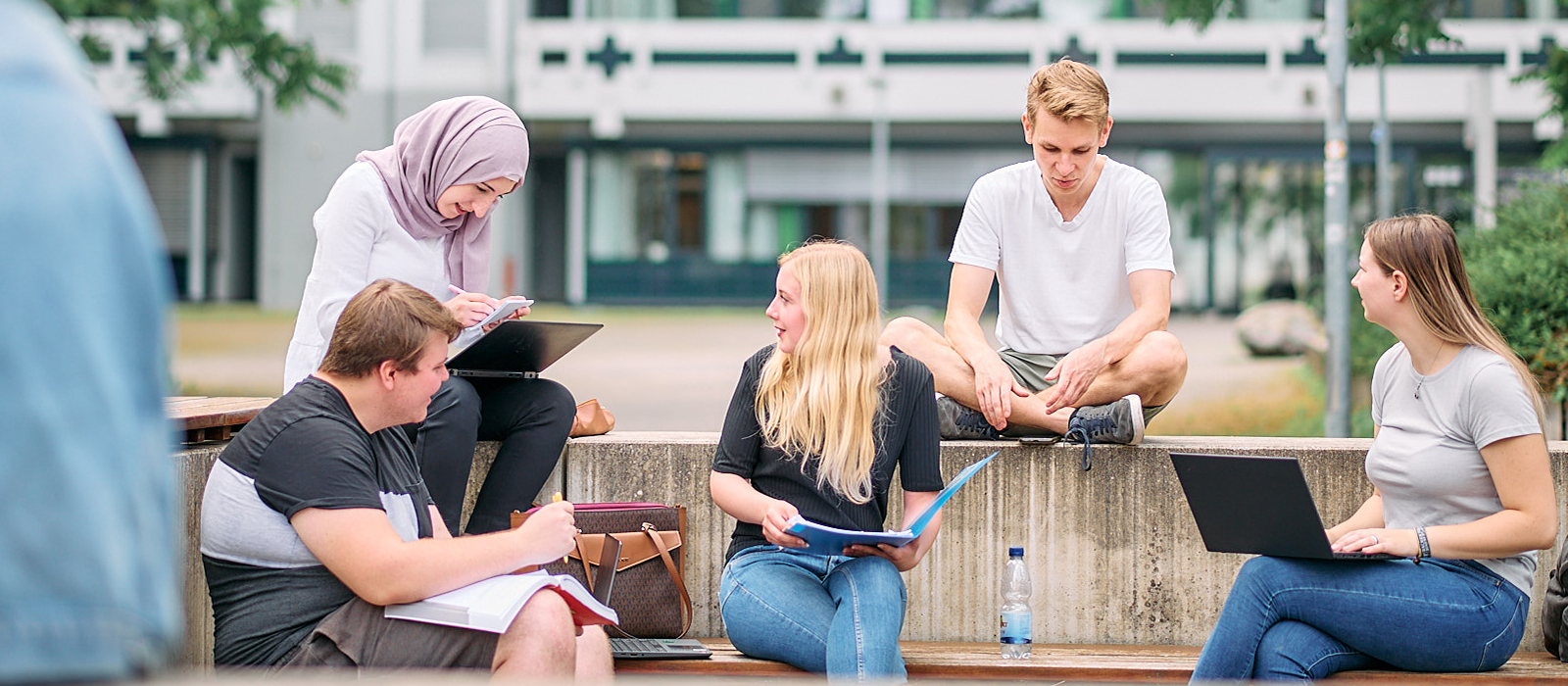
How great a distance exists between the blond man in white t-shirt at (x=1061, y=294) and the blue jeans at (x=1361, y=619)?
0.96m

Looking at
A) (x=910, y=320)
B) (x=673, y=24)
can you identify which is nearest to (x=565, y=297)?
(x=673, y=24)

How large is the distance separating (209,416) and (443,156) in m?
0.97

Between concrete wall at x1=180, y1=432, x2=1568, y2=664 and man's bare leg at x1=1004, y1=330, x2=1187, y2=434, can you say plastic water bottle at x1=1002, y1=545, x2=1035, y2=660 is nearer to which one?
concrete wall at x1=180, y1=432, x2=1568, y2=664

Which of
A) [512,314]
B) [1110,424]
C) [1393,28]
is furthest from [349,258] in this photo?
[1393,28]

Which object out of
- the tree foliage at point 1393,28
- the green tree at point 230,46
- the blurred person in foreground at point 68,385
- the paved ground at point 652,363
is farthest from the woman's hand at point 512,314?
the green tree at point 230,46

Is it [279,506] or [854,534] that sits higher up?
[279,506]

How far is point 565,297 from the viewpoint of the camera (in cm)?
2866

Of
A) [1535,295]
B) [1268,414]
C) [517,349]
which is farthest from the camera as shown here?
[1268,414]

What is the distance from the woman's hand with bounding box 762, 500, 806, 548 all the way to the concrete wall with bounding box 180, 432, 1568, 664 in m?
0.88

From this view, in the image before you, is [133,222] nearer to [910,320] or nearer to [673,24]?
[910,320]

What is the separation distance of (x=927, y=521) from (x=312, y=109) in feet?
84.5

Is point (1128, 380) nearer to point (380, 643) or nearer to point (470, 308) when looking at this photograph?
point (470, 308)

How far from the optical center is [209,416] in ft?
12.0

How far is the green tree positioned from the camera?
1230 centimetres
